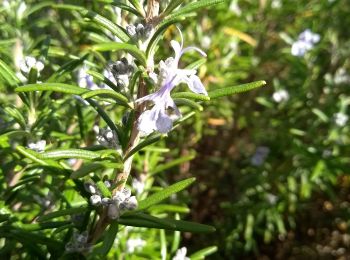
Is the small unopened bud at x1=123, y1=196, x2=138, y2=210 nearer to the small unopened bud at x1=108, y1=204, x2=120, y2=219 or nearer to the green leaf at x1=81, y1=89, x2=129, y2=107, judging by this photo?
the small unopened bud at x1=108, y1=204, x2=120, y2=219

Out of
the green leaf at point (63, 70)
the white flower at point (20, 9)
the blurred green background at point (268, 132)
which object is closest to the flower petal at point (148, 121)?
the green leaf at point (63, 70)

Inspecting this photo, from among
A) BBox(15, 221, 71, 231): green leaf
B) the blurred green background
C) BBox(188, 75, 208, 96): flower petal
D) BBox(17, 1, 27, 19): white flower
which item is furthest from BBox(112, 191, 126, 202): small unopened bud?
the blurred green background

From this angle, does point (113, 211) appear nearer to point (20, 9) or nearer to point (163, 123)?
point (163, 123)

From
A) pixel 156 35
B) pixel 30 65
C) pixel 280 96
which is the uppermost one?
pixel 280 96

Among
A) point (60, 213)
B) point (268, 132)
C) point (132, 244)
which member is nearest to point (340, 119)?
point (268, 132)

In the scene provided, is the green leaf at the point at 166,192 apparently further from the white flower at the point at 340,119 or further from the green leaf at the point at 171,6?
the white flower at the point at 340,119

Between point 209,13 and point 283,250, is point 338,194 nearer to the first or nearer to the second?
point 283,250

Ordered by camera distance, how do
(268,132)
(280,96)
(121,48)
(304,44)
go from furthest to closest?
1. (268,132)
2. (280,96)
3. (304,44)
4. (121,48)
